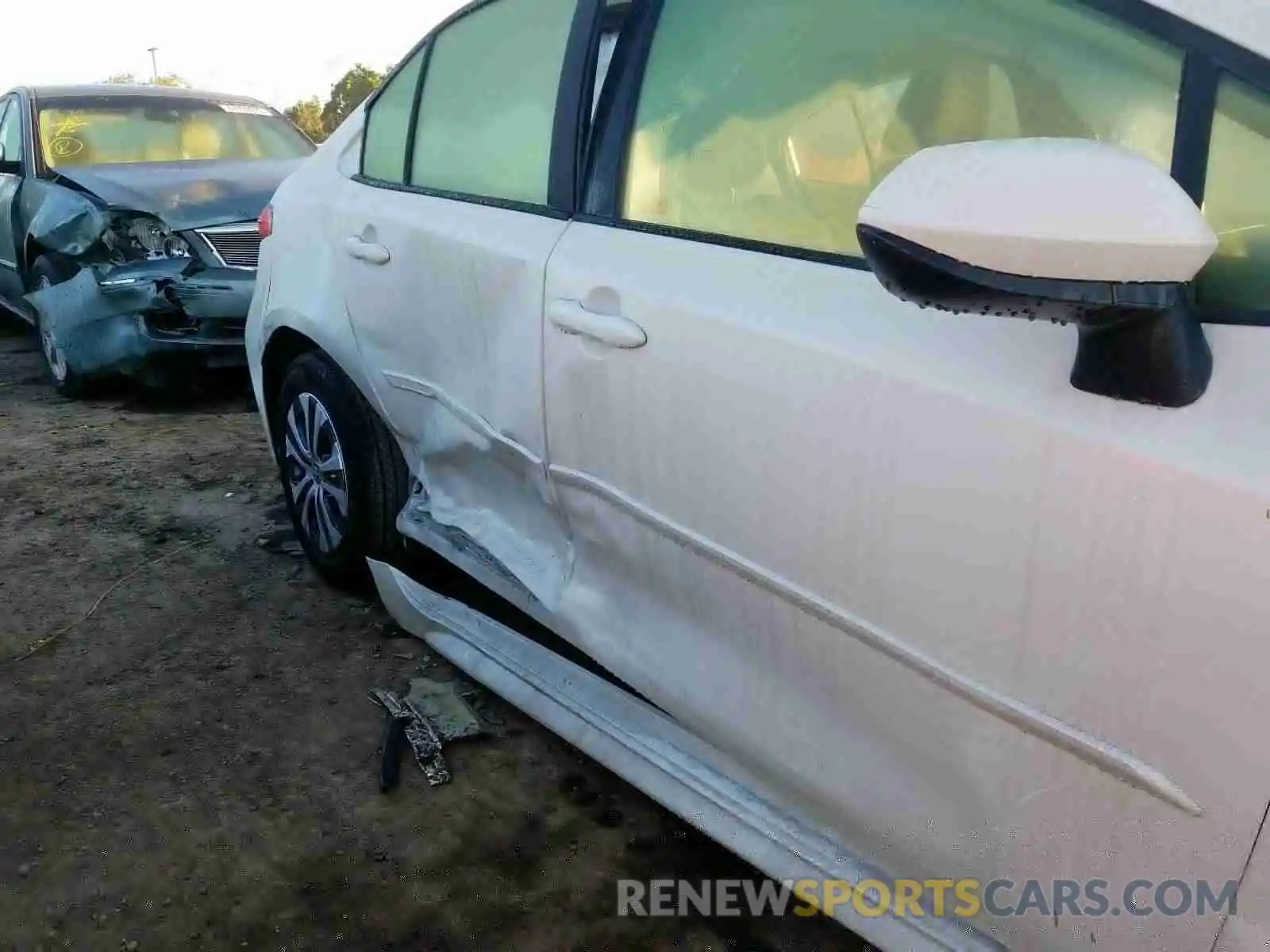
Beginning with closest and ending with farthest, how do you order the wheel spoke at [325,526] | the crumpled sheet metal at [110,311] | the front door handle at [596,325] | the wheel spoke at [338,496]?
the front door handle at [596,325] < the wheel spoke at [338,496] < the wheel spoke at [325,526] < the crumpled sheet metal at [110,311]

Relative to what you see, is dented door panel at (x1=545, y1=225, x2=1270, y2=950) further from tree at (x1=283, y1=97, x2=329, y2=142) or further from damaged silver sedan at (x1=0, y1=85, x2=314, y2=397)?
tree at (x1=283, y1=97, x2=329, y2=142)

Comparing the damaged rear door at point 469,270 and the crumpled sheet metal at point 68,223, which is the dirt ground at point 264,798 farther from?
the crumpled sheet metal at point 68,223

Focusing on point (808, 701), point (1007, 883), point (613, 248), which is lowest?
point (1007, 883)

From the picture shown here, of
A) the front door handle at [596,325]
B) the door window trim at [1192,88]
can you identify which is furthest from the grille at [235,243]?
the door window trim at [1192,88]

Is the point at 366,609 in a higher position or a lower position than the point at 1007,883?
lower

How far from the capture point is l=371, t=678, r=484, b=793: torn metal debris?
2.38 m

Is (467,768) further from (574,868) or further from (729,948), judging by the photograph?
(729,948)

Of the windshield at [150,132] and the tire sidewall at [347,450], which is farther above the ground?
the windshield at [150,132]

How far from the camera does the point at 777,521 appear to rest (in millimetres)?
1525

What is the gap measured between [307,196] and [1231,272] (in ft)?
7.81

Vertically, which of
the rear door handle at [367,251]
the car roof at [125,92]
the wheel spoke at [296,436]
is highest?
the car roof at [125,92]

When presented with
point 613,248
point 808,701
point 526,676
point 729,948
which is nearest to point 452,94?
point 613,248

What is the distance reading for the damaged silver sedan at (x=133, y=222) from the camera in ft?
16.8

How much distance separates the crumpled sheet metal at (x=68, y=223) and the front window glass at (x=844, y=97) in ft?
14.2
